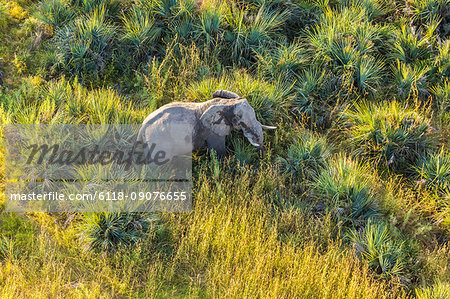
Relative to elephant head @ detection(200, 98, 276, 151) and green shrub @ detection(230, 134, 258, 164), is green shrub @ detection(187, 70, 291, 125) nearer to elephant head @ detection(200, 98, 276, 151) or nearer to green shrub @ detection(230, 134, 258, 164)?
green shrub @ detection(230, 134, 258, 164)

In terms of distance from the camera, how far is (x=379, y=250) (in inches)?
226

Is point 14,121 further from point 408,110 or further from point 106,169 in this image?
point 408,110

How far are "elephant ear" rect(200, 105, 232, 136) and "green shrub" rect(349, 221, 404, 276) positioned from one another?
2399mm

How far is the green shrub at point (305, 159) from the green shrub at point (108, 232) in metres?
2.56

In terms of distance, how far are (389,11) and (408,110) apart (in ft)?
10.1

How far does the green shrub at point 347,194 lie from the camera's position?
638 cm

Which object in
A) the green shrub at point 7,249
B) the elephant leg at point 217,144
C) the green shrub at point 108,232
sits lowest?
the green shrub at point 7,249

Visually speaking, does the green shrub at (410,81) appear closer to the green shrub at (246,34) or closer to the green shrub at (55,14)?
the green shrub at (246,34)

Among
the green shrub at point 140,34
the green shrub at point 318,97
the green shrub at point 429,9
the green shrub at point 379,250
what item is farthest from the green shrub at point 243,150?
the green shrub at point 429,9

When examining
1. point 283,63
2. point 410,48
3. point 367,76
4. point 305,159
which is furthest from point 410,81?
point 305,159

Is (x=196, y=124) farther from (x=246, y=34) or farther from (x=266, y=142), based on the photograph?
(x=246, y=34)

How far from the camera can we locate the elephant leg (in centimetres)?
676

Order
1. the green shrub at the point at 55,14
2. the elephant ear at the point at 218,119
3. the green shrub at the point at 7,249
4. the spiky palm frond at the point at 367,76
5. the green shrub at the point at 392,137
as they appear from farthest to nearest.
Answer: the green shrub at the point at 55,14
the spiky palm frond at the point at 367,76
the green shrub at the point at 392,137
the elephant ear at the point at 218,119
the green shrub at the point at 7,249

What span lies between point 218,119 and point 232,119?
0.22 m
